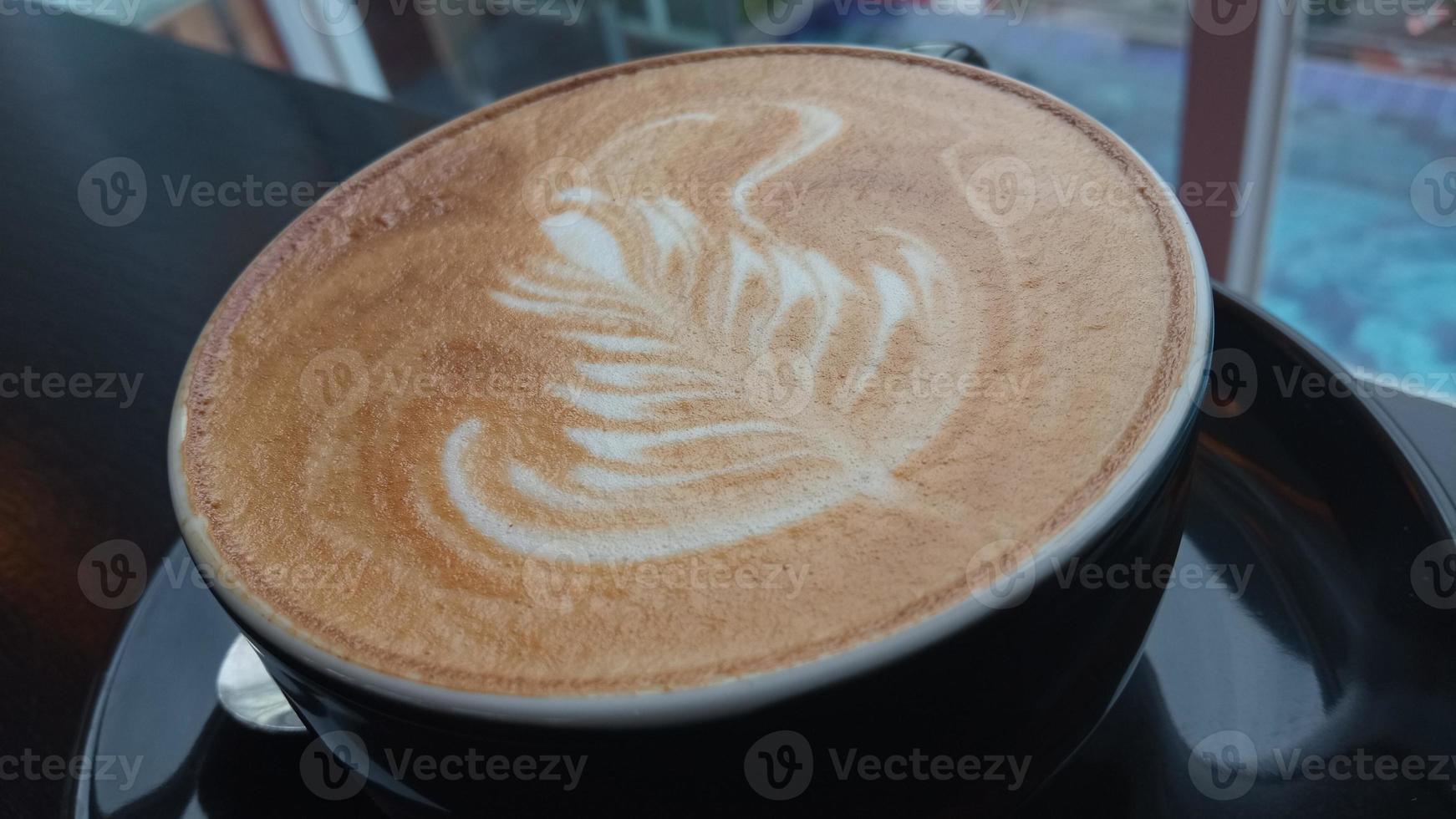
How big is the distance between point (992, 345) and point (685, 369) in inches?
5.8

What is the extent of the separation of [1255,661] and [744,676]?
0.32 meters

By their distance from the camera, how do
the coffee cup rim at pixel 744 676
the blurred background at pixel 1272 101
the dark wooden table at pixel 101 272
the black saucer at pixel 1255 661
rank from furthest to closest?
the blurred background at pixel 1272 101 → the dark wooden table at pixel 101 272 → the black saucer at pixel 1255 661 → the coffee cup rim at pixel 744 676

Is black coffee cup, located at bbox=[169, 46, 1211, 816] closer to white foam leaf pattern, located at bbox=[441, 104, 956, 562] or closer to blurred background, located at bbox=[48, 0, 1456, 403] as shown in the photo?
white foam leaf pattern, located at bbox=[441, 104, 956, 562]

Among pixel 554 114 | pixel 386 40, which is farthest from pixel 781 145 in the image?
pixel 386 40

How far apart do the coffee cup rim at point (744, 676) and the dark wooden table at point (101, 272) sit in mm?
243

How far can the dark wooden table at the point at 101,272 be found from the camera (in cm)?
71

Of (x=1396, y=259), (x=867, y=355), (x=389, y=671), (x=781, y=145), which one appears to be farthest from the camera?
(x=1396, y=259)

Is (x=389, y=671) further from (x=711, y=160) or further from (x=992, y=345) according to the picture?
(x=711, y=160)

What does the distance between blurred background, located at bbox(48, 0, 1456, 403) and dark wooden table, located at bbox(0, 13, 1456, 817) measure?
0.34ft

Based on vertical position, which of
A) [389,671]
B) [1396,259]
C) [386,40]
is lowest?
[1396,259]

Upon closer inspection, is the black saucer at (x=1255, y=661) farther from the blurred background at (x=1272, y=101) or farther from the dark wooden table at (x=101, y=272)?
the blurred background at (x=1272, y=101)

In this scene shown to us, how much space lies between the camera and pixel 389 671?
1.38ft

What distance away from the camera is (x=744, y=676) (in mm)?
390

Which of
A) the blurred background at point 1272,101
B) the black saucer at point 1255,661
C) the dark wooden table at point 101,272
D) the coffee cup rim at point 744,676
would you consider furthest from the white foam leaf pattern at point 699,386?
the blurred background at point 1272,101
